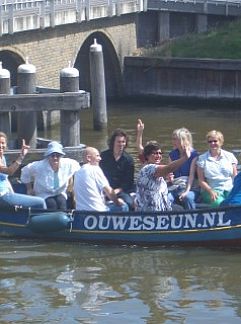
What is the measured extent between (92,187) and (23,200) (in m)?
1.21

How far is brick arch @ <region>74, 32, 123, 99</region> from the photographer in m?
39.7

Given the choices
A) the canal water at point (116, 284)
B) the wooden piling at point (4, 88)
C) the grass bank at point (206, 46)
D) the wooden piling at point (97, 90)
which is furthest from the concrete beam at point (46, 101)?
the grass bank at point (206, 46)

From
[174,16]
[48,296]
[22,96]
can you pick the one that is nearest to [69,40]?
[174,16]

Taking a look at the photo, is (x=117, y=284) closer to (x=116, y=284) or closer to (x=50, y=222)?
(x=116, y=284)

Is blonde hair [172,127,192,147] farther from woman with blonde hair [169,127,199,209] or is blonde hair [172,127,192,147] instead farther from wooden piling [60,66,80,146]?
wooden piling [60,66,80,146]

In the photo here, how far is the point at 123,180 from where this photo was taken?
18547mm

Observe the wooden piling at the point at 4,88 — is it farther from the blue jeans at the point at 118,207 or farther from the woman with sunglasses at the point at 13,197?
the blue jeans at the point at 118,207

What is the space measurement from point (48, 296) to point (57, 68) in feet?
70.3

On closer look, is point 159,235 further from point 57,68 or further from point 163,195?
point 57,68

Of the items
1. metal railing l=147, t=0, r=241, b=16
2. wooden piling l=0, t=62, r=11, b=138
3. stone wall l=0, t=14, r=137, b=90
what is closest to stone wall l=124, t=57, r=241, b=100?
stone wall l=0, t=14, r=137, b=90

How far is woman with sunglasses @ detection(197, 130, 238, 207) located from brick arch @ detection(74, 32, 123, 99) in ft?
70.4

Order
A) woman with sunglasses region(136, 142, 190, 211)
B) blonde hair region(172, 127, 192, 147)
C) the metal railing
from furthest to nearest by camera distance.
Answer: the metal railing
blonde hair region(172, 127, 192, 147)
woman with sunglasses region(136, 142, 190, 211)

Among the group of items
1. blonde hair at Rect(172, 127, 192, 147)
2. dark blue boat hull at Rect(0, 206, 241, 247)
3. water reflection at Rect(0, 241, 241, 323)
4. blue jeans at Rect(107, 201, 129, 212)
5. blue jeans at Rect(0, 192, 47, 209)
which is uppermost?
blonde hair at Rect(172, 127, 192, 147)

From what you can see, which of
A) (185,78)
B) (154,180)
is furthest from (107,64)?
(154,180)
